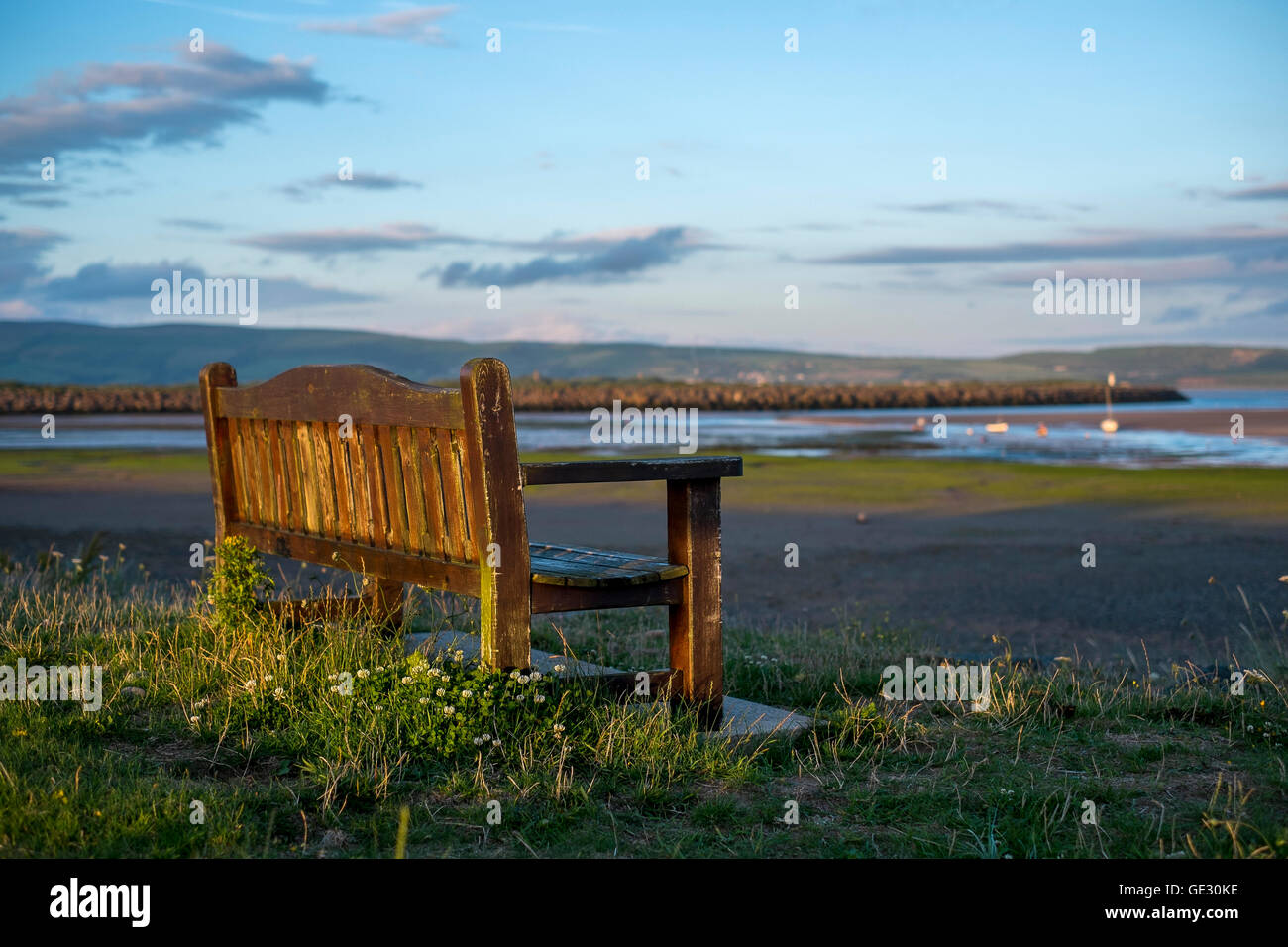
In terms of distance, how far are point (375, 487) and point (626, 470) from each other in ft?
4.00

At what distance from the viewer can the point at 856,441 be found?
36.7 m

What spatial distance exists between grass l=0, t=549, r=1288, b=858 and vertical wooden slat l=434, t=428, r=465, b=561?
493mm

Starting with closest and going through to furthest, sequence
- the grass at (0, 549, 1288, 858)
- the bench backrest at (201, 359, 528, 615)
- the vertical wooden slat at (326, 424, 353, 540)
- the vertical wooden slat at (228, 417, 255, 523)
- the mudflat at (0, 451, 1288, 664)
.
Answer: the grass at (0, 549, 1288, 858) → the bench backrest at (201, 359, 528, 615) → the vertical wooden slat at (326, 424, 353, 540) → the vertical wooden slat at (228, 417, 255, 523) → the mudflat at (0, 451, 1288, 664)

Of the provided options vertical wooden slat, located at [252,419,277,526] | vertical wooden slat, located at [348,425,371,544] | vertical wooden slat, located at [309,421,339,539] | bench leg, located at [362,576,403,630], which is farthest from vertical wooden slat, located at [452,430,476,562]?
bench leg, located at [362,576,403,630]

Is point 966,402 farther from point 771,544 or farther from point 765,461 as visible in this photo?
point 771,544

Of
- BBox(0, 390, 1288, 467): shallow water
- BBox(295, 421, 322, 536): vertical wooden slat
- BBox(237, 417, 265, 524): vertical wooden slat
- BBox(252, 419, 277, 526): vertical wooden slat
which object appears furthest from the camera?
BBox(0, 390, 1288, 467): shallow water

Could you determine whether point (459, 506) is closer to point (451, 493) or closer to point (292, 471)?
point (451, 493)

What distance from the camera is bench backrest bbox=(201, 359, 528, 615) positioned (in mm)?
4512

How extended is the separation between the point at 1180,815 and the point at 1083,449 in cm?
3067

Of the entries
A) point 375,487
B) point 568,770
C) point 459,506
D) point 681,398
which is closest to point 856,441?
point 375,487

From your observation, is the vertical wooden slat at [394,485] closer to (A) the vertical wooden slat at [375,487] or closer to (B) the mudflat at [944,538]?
(A) the vertical wooden slat at [375,487]

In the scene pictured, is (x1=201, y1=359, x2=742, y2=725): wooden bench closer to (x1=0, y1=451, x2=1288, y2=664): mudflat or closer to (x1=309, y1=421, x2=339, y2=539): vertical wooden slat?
(x1=309, y1=421, x2=339, y2=539): vertical wooden slat

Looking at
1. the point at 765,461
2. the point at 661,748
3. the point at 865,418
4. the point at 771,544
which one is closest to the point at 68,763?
the point at 661,748
